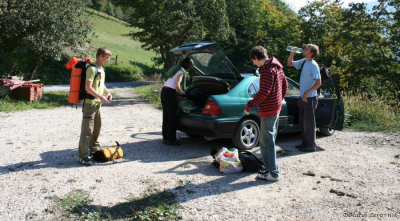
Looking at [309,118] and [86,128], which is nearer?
[86,128]

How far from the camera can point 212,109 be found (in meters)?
6.34

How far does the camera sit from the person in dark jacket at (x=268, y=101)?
4.67 meters

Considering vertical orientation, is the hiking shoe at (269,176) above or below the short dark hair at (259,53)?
below

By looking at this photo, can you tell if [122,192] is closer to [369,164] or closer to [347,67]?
[369,164]

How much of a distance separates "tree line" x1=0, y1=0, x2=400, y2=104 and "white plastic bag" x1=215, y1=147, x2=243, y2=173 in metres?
11.1

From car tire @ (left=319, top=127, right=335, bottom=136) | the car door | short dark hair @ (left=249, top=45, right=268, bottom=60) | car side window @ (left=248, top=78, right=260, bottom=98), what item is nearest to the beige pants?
short dark hair @ (left=249, top=45, right=268, bottom=60)

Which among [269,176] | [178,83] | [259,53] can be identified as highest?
[259,53]

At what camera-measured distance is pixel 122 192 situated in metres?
4.42

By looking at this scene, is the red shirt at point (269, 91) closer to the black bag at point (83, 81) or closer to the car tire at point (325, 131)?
the black bag at point (83, 81)

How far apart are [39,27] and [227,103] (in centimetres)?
1065

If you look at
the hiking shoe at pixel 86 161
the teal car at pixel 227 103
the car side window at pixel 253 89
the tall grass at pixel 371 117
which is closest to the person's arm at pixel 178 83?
the teal car at pixel 227 103

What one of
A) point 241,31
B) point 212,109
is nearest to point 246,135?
point 212,109

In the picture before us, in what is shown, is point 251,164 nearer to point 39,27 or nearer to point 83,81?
point 83,81

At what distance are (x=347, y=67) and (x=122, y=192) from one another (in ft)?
59.9
